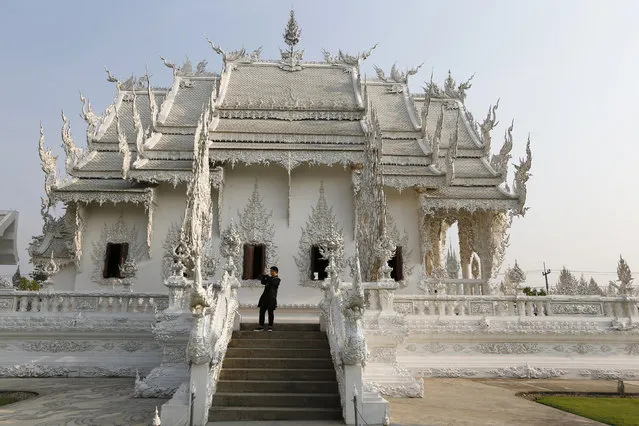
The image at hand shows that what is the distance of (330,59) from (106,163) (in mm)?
8570

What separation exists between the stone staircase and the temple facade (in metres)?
4.29

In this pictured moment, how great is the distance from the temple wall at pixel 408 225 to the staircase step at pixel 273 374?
6.39 metres

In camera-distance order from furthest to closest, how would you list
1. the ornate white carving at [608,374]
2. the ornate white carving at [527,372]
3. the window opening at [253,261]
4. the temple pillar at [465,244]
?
the temple pillar at [465,244], the window opening at [253,261], the ornate white carving at [608,374], the ornate white carving at [527,372]

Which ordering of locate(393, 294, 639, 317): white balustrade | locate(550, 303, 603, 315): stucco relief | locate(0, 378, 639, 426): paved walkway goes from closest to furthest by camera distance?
locate(0, 378, 639, 426): paved walkway
locate(393, 294, 639, 317): white balustrade
locate(550, 303, 603, 315): stucco relief

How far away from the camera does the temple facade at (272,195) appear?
12523 mm

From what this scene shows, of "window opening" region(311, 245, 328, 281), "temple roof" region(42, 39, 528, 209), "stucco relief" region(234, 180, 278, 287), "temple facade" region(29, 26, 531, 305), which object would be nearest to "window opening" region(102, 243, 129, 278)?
"temple facade" region(29, 26, 531, 305)

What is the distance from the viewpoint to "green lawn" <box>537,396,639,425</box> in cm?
545

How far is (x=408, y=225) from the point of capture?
13.1 metres

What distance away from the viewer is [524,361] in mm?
8914

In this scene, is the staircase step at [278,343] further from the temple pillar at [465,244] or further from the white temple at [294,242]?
Answer: the temple pillar at [465,244]

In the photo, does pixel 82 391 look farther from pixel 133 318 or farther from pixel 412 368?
pixel 412 368

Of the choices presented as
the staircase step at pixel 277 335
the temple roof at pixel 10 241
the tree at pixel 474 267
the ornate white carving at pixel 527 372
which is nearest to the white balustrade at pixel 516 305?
the ornate white carving at pixel 527 372

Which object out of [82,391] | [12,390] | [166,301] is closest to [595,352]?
Answer: [166,301]

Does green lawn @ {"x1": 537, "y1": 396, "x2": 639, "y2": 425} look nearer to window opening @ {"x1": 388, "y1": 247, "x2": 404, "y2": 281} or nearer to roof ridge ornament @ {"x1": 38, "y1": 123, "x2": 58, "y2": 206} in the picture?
window opening @ {"x1": 388, "y1": 247, "x2": 404, "y2": 281}
